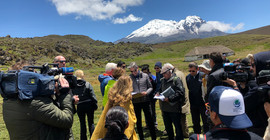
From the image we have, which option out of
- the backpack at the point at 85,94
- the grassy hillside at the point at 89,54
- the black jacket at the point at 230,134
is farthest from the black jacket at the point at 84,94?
the black jacket at the point at 230,134

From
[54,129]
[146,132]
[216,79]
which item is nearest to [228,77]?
[216,79]

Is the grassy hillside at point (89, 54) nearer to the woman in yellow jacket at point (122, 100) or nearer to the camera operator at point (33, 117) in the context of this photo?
the woman in yellow jacket at point (122, 100)

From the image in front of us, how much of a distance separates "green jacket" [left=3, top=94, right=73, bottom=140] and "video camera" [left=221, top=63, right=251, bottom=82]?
2874 mm

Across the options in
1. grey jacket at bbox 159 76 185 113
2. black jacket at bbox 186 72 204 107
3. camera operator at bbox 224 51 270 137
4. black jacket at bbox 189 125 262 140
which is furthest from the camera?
black jacket at bbox 186 72 204 107

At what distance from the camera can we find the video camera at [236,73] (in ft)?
9.82

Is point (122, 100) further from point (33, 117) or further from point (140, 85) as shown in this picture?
point (140, 85)

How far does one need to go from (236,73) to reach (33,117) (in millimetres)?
3415

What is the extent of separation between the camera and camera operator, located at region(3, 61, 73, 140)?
7.52 ft

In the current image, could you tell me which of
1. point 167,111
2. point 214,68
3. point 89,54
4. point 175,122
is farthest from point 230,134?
point 89,54

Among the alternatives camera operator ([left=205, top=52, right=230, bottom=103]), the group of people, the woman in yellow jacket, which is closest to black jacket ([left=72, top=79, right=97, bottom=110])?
the group of people

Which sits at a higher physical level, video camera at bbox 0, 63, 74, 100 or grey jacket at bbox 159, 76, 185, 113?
A: video camera at bbox 0, 63, 74, 100

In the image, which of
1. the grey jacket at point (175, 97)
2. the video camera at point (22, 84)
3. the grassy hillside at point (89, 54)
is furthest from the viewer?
the grassy hillside at point (89, 54)

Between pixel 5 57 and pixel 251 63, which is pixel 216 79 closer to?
pixel 251 63

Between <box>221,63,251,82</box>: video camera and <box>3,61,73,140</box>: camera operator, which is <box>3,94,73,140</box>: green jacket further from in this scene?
<box>221,63,251,82</box>: video camera
